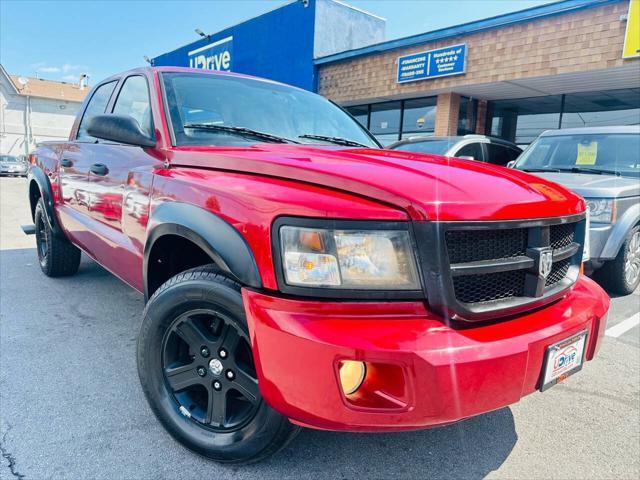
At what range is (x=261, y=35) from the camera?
15.5 metres

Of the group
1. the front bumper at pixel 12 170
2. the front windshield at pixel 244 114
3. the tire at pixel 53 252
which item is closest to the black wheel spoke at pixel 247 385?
the front windshield at pixel 244 114

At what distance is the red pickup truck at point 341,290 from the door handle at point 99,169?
0.57m

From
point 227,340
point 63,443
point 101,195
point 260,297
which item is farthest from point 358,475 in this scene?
point 101,195

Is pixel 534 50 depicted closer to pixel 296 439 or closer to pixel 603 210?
→ pixel 603 210

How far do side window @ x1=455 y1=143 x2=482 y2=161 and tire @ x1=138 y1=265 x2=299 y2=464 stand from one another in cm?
521

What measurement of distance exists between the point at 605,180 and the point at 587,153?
0.87m

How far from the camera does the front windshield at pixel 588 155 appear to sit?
16.3ft

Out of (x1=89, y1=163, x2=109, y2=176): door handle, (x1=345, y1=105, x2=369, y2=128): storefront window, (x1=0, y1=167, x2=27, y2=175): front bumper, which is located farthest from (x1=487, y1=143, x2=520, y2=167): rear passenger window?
(x1=0, y1=167, x2=27, y2=175): front bumper

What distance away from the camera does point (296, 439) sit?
2.07m

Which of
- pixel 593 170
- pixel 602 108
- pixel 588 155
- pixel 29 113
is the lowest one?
pixel 593 170

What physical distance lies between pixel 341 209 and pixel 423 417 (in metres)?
0.69

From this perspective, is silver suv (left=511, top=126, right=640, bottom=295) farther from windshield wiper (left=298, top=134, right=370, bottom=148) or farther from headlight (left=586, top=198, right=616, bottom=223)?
windshield wiper (left=298, top=134, right=370, bottom=148)

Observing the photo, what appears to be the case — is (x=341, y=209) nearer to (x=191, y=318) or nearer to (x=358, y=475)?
(x=191, y=318)

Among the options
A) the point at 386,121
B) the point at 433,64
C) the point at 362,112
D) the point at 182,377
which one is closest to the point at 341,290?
the point at 182,377
